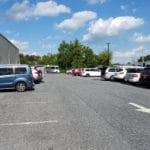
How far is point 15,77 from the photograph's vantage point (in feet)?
65.3

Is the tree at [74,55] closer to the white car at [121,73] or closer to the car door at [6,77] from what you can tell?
the white car at [121,73]

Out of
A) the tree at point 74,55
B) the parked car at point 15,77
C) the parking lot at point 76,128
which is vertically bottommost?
the parking lot at point 76,128

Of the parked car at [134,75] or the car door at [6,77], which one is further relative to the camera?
the parked car at [134,75]

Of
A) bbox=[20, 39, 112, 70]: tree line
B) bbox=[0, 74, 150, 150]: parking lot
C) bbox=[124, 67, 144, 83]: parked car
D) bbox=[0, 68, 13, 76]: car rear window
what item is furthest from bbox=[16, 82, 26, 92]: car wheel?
bbox=[20, 39, 112, 70]: tree line

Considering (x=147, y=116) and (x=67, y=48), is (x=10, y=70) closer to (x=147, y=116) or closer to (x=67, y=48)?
(x=147, y=116)

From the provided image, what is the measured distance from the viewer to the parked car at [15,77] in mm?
19734

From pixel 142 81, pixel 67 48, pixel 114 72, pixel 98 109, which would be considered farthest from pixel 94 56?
pixel 98 109

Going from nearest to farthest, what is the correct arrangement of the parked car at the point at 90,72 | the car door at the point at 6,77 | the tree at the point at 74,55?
the car door at the point at 6,77
the parked car at the point at 90,72
the tree at the point at 74,55

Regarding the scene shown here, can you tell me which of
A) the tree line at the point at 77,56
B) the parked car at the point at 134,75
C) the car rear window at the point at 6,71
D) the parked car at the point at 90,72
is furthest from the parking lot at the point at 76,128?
the tree line at the point at 77,56

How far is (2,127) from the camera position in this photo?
8461mm

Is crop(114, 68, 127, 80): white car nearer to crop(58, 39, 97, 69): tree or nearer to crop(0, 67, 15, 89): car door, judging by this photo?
crop(0, 67, 15, 89): car door

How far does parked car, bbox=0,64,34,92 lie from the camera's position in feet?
64.7

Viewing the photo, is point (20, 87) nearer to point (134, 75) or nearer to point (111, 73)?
point (134, 75)

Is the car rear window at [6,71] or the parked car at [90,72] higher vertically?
the car rear window at [6,71]
